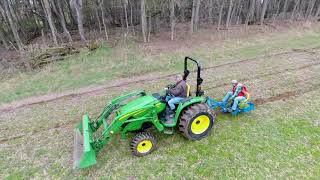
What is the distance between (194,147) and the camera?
4.96 m

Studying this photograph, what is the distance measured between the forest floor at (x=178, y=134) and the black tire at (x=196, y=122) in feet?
0.66

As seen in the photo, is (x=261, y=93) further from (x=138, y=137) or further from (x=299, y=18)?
(x=299, y=18)

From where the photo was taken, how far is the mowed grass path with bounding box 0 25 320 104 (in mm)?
9227

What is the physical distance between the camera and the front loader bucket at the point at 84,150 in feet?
13.5

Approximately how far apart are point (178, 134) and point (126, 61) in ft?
22.9

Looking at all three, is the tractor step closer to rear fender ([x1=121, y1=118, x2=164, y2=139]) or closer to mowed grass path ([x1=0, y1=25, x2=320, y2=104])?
rear fender ([x1=121, y1=118, x2=164, y2=139])

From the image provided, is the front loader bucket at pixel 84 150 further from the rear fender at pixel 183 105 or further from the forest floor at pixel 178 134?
the rear fender at pixel 183 105

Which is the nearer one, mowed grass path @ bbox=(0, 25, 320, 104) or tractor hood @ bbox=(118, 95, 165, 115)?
tractor hood @ bbox=(118, 95, 165, 115)

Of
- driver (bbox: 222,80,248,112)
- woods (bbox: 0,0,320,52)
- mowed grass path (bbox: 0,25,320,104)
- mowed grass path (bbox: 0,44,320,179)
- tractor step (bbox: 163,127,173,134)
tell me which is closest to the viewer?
mowed grass path (bbox: 0,44,320,179)

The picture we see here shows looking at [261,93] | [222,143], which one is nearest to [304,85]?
[261,93]

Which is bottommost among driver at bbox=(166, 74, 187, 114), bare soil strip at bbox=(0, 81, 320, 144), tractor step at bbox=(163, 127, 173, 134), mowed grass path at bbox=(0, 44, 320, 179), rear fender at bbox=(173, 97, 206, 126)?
mowed grass path at bbox=(0, 44, 320, 179)

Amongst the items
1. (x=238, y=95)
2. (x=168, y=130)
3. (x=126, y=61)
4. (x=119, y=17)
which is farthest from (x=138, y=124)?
(x=119, y=17)

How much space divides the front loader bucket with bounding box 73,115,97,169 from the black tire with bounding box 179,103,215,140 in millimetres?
1909

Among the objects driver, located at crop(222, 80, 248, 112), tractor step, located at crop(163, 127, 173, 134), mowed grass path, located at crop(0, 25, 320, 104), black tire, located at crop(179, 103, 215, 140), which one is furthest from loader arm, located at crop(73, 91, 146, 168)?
mowed grass path, located at crop(0, 25, 320, 104)
